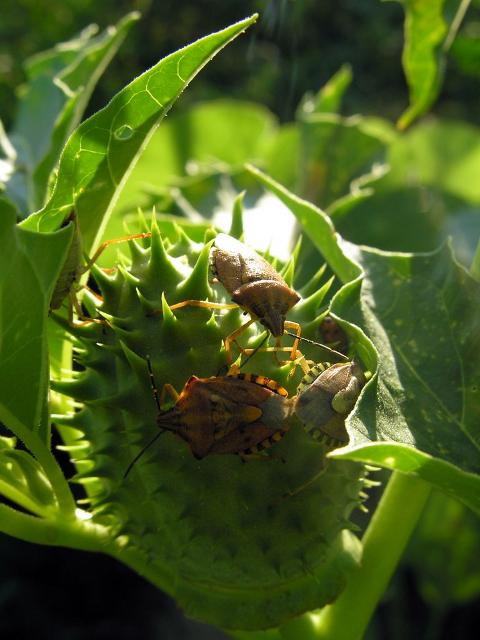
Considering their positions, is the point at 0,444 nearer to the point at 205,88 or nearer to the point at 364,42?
the point at 205,88

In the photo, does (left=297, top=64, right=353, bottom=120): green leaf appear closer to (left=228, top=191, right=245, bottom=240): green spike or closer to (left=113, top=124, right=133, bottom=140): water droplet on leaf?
(left=228, top=191, right=245, bottom=240): green spike

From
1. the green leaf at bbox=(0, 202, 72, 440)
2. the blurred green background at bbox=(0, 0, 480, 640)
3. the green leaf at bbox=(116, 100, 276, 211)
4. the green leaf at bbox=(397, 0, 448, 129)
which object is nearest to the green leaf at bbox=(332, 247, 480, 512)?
the green leaf at bbox=(0, 202, 72, 440)

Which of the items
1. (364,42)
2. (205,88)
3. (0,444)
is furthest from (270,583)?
(364,42)

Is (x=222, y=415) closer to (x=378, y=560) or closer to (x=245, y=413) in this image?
(x=245, y=413)

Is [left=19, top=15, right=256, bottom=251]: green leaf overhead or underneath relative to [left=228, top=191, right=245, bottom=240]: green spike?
overhead

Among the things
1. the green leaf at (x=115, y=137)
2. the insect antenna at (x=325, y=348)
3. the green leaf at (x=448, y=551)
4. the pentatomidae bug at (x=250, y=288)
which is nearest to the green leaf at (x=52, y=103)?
the green leaf at (x=115, y=137)
